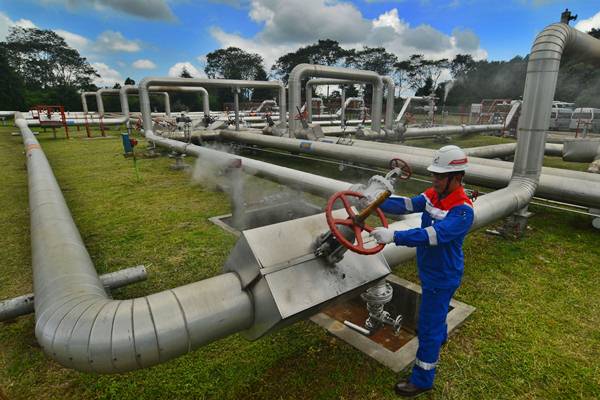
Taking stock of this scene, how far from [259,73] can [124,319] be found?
65553 millimetres

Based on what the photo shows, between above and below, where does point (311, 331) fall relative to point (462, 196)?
below

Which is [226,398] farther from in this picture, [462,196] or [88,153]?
[88,153]

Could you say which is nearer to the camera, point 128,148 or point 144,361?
point 144,361

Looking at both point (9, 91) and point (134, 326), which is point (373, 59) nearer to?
point (9, 91)

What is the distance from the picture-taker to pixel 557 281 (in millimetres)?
3523

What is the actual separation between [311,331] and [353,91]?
4380 cm

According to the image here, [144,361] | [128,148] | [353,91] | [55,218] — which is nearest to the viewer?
[144,361]

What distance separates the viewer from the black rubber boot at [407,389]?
2162mm

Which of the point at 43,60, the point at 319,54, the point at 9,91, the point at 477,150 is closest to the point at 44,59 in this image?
the point at 43,60

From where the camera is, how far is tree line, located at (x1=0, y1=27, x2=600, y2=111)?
31422 millimetres

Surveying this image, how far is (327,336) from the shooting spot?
2.74 meters

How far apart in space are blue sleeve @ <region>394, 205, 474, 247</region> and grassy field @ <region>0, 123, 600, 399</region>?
41.7 inches

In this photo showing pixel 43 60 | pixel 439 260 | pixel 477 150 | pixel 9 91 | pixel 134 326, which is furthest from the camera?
pixel 43 60

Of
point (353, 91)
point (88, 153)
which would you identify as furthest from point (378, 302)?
point (353, 91)
